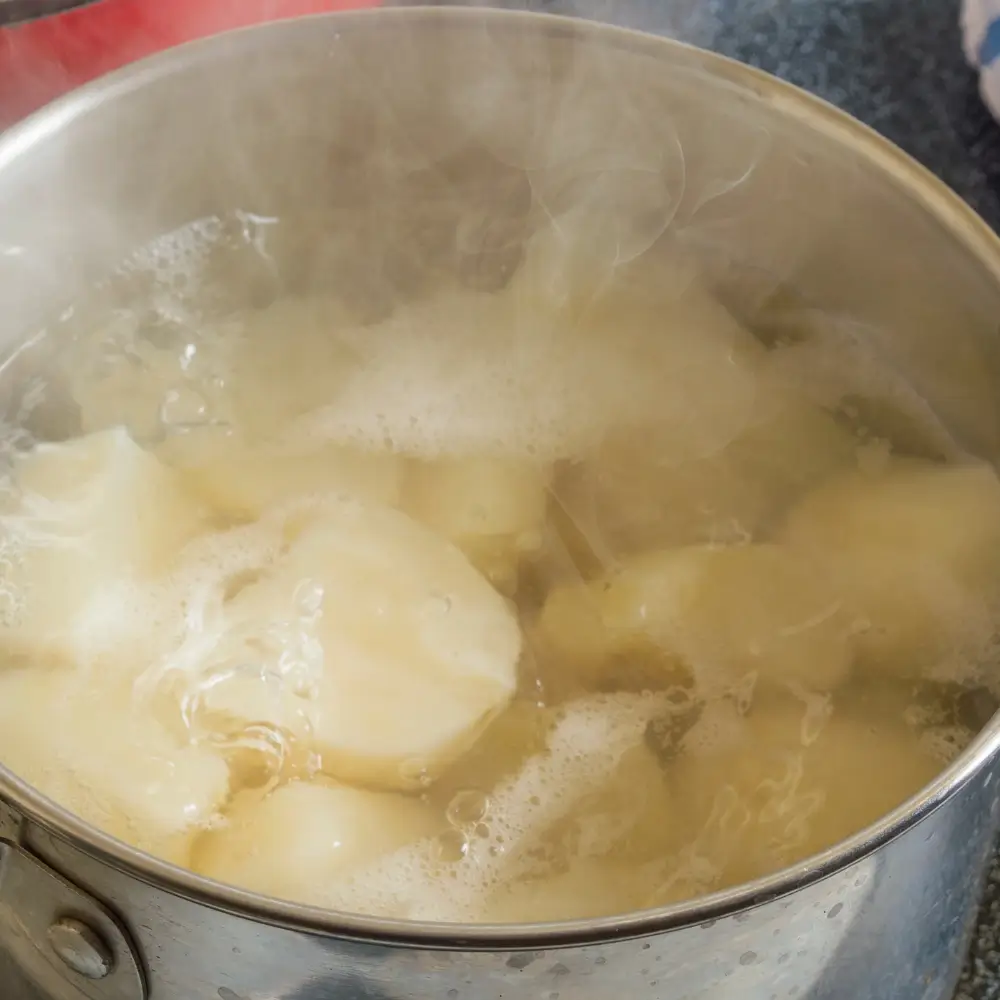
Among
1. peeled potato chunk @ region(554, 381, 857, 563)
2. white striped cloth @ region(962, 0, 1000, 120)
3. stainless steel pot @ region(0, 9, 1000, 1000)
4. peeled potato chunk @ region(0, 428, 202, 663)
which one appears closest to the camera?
stainless steel pot @ region(0, 9, 1000, 1000)

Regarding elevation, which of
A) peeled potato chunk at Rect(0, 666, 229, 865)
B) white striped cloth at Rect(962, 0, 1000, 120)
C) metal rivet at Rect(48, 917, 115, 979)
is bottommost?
white striped cloth at Rect(962, 0, 1000, 120)

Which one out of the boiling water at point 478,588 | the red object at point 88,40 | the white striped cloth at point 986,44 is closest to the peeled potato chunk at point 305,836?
the boiling water at point 478,588

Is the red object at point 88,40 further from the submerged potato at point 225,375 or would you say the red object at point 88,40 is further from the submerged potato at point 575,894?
the submerged potato at point 575,894

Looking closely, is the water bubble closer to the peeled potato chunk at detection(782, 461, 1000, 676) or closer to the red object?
the peeled potato chunk at detection(782, 461, 1000, 676)

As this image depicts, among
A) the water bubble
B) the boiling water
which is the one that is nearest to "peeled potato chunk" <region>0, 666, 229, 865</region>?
the boiling water

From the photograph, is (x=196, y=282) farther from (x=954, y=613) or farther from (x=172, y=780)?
(x=954, y=613)

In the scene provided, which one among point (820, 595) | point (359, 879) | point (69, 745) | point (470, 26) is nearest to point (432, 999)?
point (359, 879)
